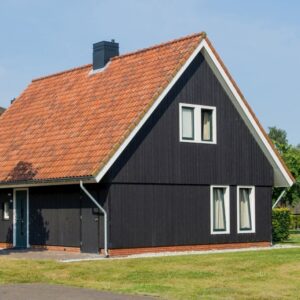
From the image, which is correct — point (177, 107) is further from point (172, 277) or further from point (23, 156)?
point (172, 277)

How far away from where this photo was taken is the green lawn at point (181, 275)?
1494 cm

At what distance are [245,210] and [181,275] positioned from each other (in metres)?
10.9

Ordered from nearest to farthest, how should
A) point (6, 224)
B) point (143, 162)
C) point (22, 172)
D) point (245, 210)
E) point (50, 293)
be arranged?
1. point (50, 293)
2. point (143, 162)
3. point (22, 172)
4. point (245, 210)
5. point (6, 224)

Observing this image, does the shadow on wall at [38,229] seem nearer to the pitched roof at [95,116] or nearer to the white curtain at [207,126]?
the pitched roof at [95,116]

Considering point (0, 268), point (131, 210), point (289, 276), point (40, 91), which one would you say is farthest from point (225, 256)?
point (40, 91)

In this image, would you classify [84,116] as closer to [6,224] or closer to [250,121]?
[6,224]

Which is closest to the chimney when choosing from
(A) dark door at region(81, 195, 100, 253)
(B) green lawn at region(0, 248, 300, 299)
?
(A) dark door at region(81, 195, 100, 253)

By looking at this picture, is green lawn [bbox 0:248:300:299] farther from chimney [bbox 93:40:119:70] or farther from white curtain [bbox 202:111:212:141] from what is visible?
chimney [bbox 93:40:119:70]

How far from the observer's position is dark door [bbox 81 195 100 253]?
24.0 m

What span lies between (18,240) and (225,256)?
8453mm

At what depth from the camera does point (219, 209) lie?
27.3 metres

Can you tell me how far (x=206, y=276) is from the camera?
1762cm

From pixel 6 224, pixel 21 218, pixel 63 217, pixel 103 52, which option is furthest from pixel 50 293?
pixel 103 52

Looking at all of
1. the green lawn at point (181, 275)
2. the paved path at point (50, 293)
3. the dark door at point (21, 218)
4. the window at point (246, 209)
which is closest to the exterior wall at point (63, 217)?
the dark door at point (21, 218)
